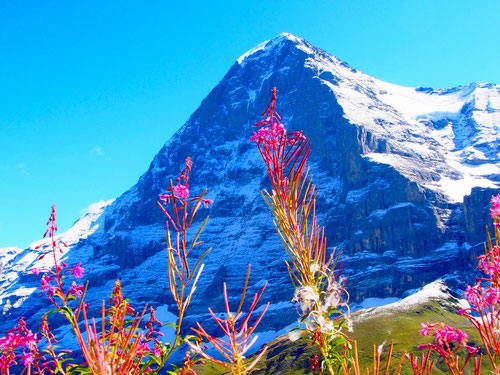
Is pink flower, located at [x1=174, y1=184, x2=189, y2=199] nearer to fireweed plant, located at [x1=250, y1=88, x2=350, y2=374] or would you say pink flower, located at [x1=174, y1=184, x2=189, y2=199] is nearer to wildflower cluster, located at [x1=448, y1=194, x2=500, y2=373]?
fireweed plant, located at [x1=250, y1=88, x2=350, y2=374]

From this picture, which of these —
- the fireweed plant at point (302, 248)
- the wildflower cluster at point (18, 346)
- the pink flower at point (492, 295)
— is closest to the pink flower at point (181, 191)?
the fireweed plant at point (302, 248)

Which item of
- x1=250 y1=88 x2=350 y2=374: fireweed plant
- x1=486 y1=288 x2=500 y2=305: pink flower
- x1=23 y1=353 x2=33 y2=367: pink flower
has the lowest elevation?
x1=23 y1=353 x2=33 y2=367: pink flower

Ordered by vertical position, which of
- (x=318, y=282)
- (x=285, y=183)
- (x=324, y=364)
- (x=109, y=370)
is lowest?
(x=324, y=364)

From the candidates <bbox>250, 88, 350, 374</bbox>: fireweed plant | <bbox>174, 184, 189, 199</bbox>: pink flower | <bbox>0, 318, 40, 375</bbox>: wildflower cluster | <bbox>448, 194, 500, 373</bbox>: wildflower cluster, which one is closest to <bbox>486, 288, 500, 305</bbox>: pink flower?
<bbox>448, 194, 500, 373</bbox>: wildflower cluster

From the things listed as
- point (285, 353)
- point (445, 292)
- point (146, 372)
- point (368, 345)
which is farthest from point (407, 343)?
point (146, 372)

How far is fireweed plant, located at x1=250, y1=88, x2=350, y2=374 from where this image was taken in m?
2.44

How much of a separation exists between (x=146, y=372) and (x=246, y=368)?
1983 mm

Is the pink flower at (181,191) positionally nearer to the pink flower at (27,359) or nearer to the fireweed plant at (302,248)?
the fireweed plant at (302,248)

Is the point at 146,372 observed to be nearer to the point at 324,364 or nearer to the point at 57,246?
the point at 57,246

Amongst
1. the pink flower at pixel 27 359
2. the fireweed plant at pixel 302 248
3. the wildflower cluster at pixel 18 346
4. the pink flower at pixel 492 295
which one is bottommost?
the pink flower at pixel 27 359

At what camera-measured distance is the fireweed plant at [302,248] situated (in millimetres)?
2443

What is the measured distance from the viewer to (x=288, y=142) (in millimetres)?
2715


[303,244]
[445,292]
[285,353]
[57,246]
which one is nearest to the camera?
[303,244]

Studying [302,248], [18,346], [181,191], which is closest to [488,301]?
[302,248]
